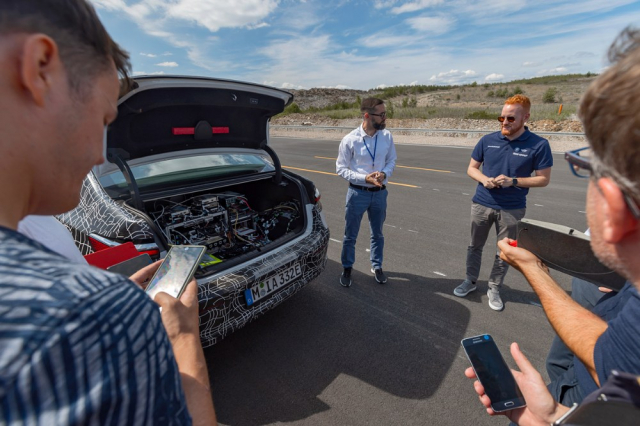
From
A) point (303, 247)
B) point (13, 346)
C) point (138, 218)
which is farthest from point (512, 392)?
point (138, 218)

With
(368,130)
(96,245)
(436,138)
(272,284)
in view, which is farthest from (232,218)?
(436,138)

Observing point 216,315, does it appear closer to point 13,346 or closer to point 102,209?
point 102,209

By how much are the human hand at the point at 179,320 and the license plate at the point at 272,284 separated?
145 centimetres

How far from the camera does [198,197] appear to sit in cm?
352

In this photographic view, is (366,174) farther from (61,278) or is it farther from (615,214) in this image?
(61,278)

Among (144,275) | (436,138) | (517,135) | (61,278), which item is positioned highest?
(61,278)

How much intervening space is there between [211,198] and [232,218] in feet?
0.98

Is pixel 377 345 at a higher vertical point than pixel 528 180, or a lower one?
lower

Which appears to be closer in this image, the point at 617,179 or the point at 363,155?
the point at 617,179

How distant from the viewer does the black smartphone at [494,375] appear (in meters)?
1.38

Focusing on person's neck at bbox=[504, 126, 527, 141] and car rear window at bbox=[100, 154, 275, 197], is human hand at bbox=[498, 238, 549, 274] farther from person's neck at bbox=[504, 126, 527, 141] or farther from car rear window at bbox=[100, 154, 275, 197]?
car rear window at bbox=[100, 154, 275, 197]

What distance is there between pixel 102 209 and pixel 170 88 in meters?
1.00

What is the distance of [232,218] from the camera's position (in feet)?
11.9

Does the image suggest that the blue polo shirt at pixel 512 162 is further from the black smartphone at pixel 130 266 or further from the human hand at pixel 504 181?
the black smartphone at pixel 130 266
